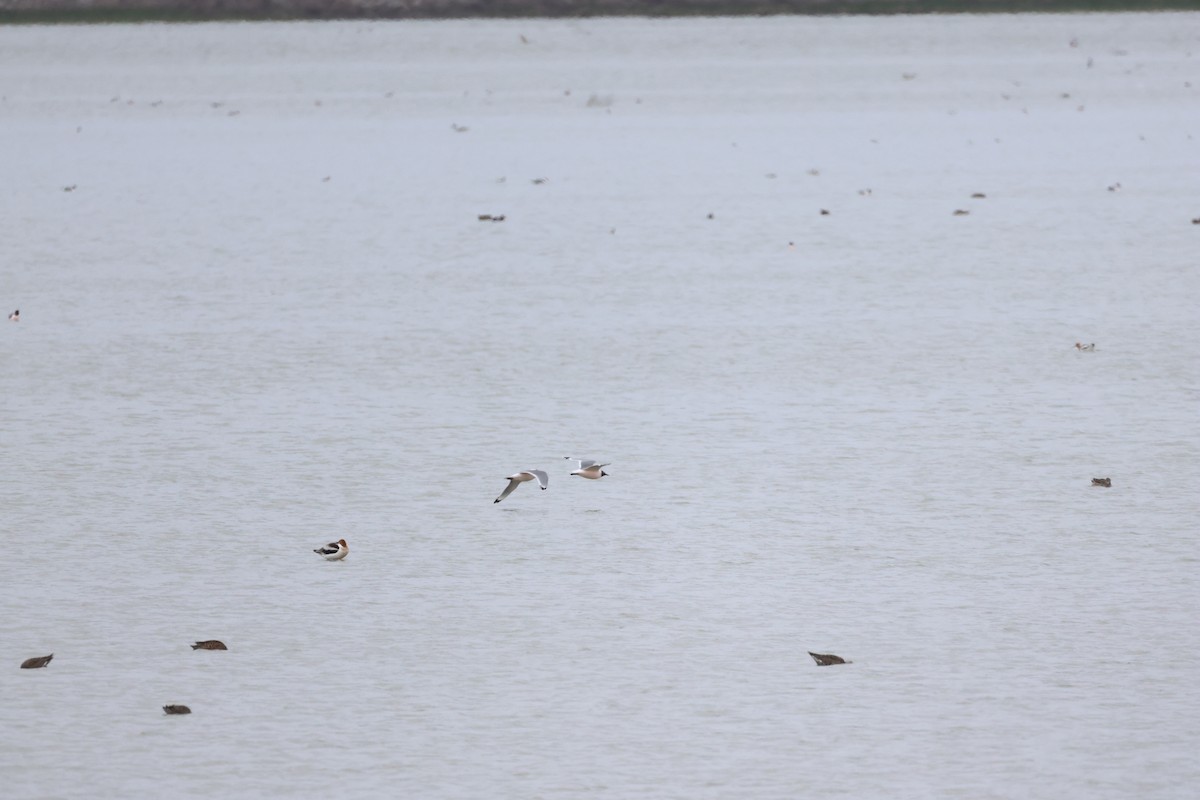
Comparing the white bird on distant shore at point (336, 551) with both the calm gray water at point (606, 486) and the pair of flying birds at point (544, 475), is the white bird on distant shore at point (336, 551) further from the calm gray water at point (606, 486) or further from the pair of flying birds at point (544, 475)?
the pair of flying birds at point (544, 475)

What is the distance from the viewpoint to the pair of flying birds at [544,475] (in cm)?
591

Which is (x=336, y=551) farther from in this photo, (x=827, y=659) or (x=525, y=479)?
(x=827, y=659)

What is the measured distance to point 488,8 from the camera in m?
51.8

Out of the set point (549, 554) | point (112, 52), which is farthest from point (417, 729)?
point (112, 52)

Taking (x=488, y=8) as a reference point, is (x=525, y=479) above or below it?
below

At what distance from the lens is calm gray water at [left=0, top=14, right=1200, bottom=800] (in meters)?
3.93

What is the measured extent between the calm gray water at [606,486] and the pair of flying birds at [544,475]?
0.22 ft

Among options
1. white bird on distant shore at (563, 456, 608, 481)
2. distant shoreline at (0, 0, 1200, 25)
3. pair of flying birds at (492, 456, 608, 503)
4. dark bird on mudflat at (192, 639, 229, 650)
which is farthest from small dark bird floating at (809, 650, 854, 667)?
distant shoreline at (0, 0, 1200, 25)

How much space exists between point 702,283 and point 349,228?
338 centimetres

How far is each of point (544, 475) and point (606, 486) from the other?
287 mm

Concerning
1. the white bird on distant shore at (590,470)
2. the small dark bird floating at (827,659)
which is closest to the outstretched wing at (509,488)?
the white bird on distant shore at (590,470)

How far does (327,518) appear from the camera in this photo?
572 centimetres

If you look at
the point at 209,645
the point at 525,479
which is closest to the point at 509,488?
the point at 525,479

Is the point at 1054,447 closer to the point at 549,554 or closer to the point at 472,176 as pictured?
the point at 549,554
